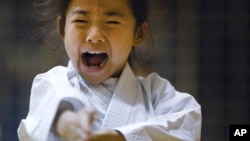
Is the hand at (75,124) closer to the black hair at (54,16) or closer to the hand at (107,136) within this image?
the hand at (107,136)

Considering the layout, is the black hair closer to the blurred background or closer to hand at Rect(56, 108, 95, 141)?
the blurred background

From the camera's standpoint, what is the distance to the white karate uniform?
0.49 meters

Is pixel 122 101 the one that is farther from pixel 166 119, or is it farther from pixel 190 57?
pixel 190 57

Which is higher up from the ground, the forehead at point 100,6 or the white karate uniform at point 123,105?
the forehead at point 100,6

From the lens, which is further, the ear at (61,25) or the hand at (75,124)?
the ear at (61,25)

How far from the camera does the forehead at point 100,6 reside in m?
0.52

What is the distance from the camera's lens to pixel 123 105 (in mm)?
522

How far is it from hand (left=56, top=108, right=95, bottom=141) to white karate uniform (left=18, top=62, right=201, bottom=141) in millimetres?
14

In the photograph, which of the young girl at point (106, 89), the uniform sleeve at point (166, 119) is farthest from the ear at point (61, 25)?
the uniform sleeve at point (166, 119)

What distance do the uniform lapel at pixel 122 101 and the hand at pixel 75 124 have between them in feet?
0.17

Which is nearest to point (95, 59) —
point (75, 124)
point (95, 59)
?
point (95, 59)

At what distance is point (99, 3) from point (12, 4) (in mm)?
166

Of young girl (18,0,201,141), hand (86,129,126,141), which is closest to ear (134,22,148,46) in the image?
young girl (18,0,201,141)

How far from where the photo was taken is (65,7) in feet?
1.79
